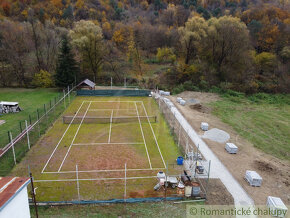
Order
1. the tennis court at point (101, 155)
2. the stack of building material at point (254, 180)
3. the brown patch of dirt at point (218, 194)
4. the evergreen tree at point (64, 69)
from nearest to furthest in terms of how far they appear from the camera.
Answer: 1. the brown patch of dirt at point (218, 194)
2. the tennis court at point (101, 155)
3. the stack of building material at point (254, 180)
4. the evergreen tree at point (64, 69)

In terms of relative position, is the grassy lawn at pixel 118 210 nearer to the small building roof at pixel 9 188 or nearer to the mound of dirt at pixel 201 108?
the small building roof at pixel 9 188

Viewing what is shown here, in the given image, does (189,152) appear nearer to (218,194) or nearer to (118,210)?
(218,194)

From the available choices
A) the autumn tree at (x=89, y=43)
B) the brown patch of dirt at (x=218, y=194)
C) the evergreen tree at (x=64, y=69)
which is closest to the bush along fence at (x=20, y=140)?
the evergreen tree at (x=64, y=69)

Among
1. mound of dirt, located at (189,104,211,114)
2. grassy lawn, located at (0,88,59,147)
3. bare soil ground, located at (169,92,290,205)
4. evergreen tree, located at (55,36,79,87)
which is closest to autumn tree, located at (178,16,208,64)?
mound of dirt, located at (189,104,211,114)

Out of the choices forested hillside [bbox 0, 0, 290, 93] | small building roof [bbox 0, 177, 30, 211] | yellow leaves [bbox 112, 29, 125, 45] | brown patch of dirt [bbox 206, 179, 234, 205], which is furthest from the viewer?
yellow leaves [bbox 112, 29, 125, 45]

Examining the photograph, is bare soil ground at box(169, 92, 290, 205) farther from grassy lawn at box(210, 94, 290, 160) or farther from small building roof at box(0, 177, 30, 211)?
small building roof at box(0, 177, 30, 211)

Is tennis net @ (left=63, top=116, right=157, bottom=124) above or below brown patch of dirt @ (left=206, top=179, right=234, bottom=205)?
above

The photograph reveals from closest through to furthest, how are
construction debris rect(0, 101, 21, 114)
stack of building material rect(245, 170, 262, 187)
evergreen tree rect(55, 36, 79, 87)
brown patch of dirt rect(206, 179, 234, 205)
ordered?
brown patch of dirt rect(206, 179, 234, 205) < stack of building material rect(245, 170, 262, 187) < construction debris rect(0, 101, 21, 114) < evergreen tree rect(55, 36, 79, 87)
